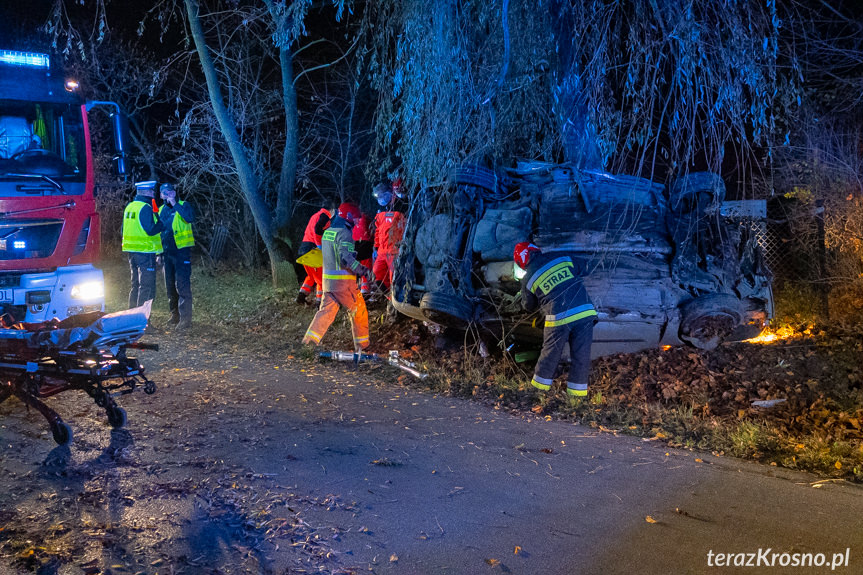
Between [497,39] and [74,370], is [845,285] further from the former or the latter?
[74,370]

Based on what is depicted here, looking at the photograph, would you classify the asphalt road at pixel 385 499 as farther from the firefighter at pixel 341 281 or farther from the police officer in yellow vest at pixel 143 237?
the police officer in yellow vest at pixel 143 237

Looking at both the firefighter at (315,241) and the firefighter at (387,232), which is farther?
the firefighter at (315,241)

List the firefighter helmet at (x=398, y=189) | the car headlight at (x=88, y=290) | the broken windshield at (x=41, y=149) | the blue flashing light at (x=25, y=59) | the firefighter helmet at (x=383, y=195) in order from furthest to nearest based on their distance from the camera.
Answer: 1. the firefighter helmet at (x=383, y=195)
2. the firefighter helmet at (x=398, y=189)
3. the blue flashing light at (x=25, y=59)
4. the car headlight at (x=88, y=290)
5. the broken windshield at (x=41, y=149)

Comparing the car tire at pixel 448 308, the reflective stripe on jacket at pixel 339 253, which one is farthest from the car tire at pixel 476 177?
the reflective stripe on jacket at pixel 339 253

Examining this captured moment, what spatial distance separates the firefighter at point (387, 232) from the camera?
27.9ft

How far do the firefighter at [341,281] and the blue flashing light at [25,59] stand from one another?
10.8 ft

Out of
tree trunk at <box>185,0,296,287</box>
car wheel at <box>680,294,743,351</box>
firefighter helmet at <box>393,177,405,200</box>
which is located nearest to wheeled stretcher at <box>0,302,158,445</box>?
firefighter helmet at <box>393,177,405,200</box>

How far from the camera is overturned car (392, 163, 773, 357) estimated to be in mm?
6629

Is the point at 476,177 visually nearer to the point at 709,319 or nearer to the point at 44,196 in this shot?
the point at 709,319

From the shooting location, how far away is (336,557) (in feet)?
10.5

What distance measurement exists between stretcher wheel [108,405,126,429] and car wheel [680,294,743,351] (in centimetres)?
506

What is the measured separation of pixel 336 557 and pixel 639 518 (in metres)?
1.58

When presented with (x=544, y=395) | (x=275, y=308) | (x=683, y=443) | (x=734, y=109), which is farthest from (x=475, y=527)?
(x=275, y=308)

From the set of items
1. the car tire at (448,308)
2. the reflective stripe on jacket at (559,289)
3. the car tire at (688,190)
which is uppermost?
the car tire at (688,190)
